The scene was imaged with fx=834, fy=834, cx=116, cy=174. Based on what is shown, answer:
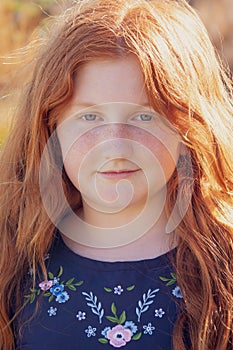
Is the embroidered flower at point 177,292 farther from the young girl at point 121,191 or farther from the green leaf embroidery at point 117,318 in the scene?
the green leaf embroidery at point 117,318

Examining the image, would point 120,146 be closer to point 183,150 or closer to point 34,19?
point 183,150

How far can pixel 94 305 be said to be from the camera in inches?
64.4

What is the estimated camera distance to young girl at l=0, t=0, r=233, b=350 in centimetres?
158

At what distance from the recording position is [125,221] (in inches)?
66.6

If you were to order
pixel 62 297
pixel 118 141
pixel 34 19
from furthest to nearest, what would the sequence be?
pixel 34 19 → pixel 62 297 → pixel 118 141

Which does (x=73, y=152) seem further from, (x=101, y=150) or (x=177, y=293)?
(x=177, y=293)

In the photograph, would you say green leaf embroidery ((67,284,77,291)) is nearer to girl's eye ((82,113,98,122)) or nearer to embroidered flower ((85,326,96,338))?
embroidered flower ((85,326,96,338))

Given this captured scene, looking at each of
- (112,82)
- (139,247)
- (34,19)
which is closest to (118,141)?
(112,82)

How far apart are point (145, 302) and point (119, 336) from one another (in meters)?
0.08

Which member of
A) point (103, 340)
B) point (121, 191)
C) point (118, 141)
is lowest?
point (103, 340)

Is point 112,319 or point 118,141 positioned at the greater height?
point 118,141

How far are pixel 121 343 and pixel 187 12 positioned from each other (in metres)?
0.71

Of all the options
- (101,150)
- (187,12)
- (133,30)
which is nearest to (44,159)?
(101,150)

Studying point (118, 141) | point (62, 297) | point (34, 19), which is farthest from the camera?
point (34, 19)
